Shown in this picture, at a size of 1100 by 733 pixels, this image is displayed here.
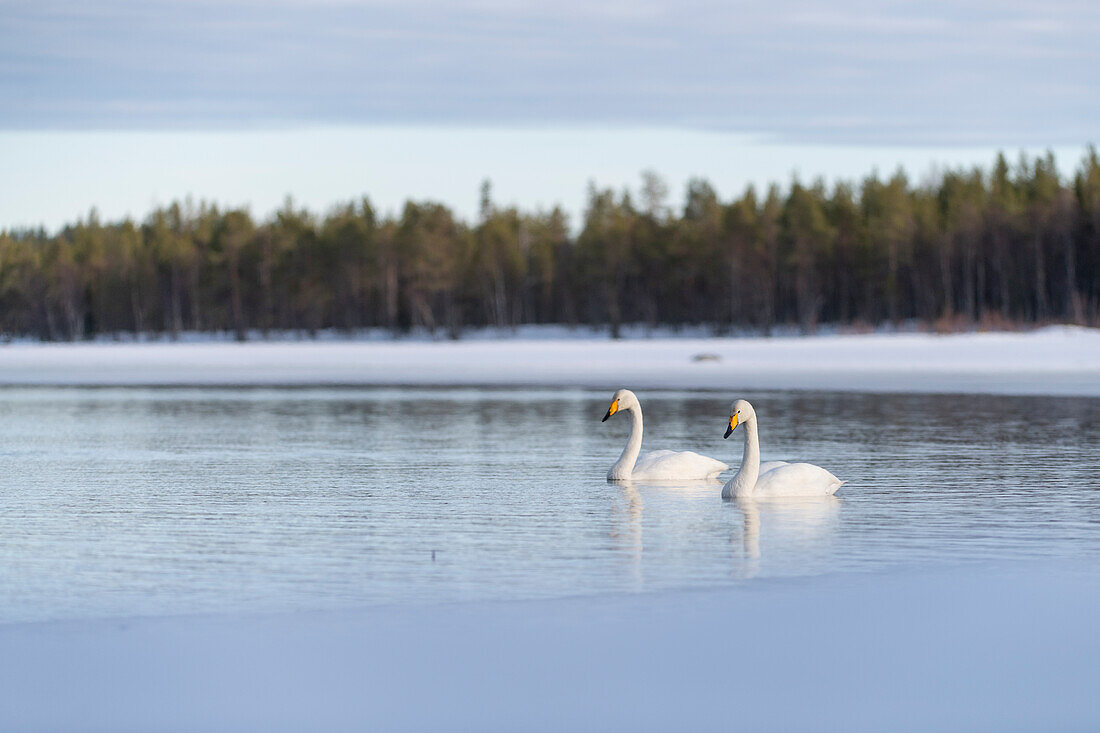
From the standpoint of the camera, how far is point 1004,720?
5605mm

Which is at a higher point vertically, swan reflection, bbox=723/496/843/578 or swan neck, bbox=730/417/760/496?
swan neck, bbox=730/417/760/496

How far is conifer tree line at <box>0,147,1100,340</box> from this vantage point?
87625 millimetres

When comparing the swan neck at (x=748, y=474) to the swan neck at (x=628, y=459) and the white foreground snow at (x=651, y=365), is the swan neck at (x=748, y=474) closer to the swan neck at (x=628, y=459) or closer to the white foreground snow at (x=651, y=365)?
the swan neck at (x=628, y=459)

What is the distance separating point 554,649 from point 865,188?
104062mm

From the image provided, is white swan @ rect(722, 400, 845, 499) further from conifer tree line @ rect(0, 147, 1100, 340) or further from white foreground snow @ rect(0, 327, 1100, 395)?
conifer tree line @ rect(0, 147, 1100, 340)

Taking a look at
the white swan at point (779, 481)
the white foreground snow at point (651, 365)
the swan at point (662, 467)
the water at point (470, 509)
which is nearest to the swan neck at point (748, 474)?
the white swan at point (779, 481)

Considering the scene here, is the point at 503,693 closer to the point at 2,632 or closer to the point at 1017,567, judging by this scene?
the point at 2,632

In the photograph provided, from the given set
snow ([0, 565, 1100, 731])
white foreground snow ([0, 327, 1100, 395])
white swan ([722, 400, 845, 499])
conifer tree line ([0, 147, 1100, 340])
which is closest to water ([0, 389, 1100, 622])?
white swan ([722, 400, 845, 499])

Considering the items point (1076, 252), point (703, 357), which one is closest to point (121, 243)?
point (1076, 252)

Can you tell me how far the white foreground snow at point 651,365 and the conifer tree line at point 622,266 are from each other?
3480cm

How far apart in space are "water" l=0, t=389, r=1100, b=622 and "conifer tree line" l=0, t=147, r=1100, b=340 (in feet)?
214

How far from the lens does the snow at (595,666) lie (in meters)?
5.64

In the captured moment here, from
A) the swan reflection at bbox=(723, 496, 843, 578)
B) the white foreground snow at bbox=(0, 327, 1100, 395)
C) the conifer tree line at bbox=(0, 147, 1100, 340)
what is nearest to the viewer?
the swan reflection at bbox=(723, 496, 843, 578)

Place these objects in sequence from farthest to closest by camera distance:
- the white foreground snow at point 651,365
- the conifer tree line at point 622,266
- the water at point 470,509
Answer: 1. the conifer tree line at point 622,266
2. the white foreground snow at point 651,365
3. the water at point 470,509
